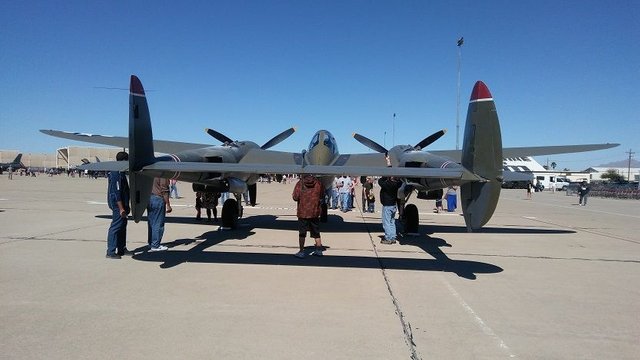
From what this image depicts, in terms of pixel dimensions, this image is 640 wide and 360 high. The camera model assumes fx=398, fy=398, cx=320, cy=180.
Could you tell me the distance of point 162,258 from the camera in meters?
8.05

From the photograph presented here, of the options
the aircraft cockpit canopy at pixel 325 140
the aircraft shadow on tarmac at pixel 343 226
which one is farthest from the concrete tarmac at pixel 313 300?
the aircraft cockpit canopy at pixel 325 140

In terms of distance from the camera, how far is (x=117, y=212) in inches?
317

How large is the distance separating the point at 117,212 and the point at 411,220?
8064 millimetres

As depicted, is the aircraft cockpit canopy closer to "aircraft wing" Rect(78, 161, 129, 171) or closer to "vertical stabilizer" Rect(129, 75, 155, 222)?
"aircraft wing" Rect(78, 161, 129, 171)

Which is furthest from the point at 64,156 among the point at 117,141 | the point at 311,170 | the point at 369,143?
the point at 311,170

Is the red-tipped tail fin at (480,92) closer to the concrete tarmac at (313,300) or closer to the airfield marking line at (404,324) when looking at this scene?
the concrete tarmac at (313,300)

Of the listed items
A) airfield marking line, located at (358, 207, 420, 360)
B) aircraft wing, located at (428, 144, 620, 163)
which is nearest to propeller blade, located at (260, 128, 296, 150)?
aircraft wing, located at (428, 144, 620, 163)

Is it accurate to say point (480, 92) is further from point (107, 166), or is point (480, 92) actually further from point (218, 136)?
point (218, 136)

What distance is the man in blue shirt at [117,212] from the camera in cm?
798

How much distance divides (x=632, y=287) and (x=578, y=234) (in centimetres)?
720

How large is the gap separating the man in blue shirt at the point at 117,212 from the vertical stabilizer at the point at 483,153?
6.60 meters

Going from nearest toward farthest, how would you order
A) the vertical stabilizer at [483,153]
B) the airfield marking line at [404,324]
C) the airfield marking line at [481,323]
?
the airfield marking line at [404,324] → the airfield marking line at [481,323] → the vertical stabilizer at [483,153]

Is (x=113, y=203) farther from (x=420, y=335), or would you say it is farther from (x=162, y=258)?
(x=420, y=335)

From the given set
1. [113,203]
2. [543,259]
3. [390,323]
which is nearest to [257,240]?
[113,203]
